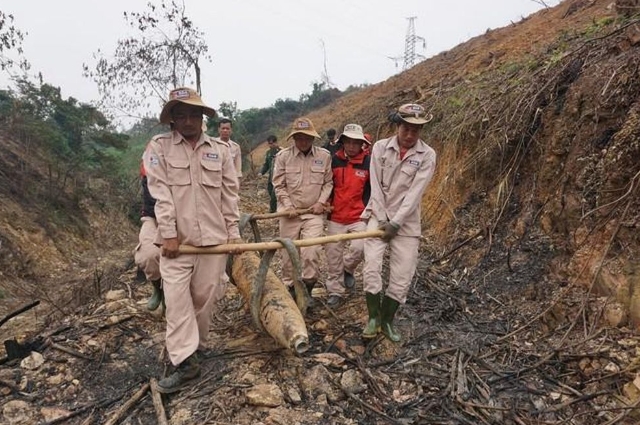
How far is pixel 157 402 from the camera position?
9.95 feet

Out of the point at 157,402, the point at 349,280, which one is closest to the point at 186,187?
the point at 157,402

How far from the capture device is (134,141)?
26094 mm

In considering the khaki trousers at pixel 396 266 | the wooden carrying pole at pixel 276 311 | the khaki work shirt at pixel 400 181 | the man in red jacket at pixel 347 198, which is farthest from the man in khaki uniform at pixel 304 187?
the khaki trousers at pixel 396 266

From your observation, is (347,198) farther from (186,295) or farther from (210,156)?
(186,295)

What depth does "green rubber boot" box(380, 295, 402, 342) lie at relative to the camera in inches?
151

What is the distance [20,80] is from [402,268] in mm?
12306

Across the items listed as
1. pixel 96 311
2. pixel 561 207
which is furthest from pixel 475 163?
pixel 96 311

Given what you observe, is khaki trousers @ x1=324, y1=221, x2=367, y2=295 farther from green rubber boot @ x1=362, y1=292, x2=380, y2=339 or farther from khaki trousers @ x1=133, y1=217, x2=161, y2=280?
→ khaki trousers @ x1=133, y1=217, x2=161, y2=280

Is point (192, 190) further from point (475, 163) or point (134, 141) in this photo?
point (134, 141)

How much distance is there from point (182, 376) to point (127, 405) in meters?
0.37

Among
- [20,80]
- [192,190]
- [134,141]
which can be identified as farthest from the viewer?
[134,141]

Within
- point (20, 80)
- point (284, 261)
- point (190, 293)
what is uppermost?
point (20, 80)

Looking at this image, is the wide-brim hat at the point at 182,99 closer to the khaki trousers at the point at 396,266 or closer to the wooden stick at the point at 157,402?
the khaki trousers at the point at 396,266

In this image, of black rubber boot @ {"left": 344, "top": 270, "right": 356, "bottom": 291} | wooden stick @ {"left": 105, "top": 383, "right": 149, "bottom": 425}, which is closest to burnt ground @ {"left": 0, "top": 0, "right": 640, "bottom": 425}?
wooden stick @ {"left": 105, "top": 383, "right": 149, "bottom": 425}
